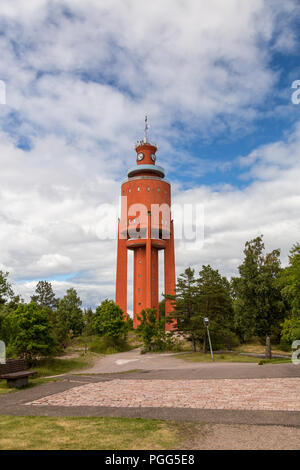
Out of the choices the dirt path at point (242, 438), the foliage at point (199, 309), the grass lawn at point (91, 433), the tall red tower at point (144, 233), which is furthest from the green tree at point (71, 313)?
the dirt path at point (242, 438)

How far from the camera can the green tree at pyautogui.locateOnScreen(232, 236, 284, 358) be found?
39469mm

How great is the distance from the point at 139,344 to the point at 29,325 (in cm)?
2620

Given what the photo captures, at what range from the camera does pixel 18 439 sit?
611 centimetres

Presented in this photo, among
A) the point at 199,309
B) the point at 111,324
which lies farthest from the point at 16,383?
the point at 111,324

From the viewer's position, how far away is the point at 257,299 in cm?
3981

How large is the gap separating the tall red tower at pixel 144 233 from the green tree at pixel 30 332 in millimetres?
32401

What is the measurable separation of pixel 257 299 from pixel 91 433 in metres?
36.2

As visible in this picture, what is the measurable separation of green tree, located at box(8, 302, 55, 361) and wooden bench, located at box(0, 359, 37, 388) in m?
8.00

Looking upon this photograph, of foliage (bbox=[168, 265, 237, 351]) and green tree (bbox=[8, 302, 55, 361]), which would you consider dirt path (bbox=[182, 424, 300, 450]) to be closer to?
green tree (bbox=[8, 302, 55, 361])

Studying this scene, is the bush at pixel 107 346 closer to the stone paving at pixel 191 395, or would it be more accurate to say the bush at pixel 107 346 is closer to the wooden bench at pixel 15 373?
the wooden bench at pixel 15 373

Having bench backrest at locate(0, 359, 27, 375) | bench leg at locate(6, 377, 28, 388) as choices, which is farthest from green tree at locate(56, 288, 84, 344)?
bench leg at locate(6, 377, 28, 388)

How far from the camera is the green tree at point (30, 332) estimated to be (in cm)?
2242
